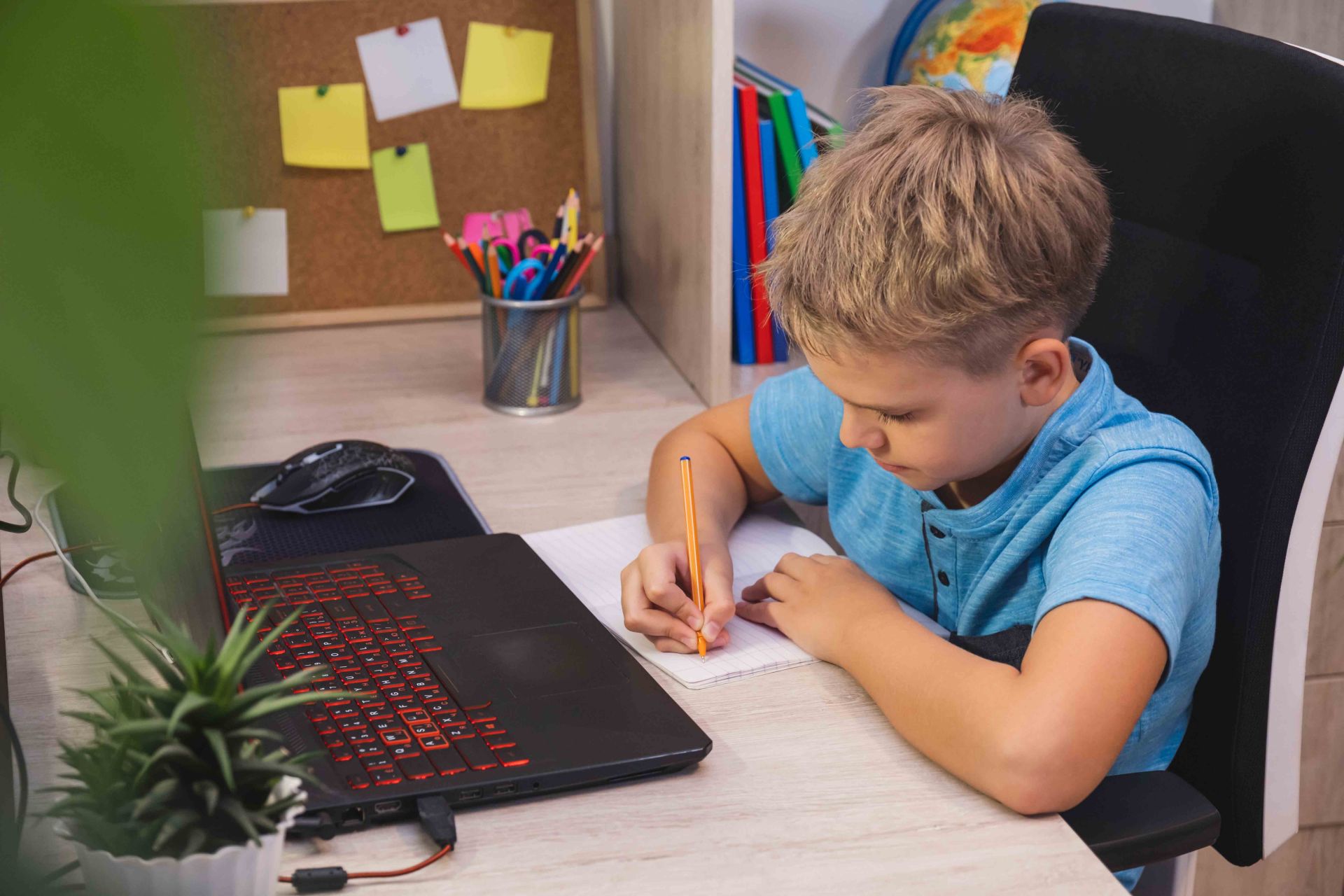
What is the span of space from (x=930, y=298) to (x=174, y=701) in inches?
18.2

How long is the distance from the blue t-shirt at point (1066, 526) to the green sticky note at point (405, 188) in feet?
2.12

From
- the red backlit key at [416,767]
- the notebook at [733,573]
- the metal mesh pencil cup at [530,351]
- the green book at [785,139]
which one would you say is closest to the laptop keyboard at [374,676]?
the red backlit key at [416,767]

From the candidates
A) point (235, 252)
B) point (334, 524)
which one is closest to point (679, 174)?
point (334, 524)

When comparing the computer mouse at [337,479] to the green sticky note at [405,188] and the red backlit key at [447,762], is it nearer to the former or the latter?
the red backlit key at [447,762]

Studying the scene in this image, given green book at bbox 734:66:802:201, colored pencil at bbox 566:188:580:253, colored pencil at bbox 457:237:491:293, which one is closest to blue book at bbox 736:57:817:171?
green book at bbox 734:66:802:201

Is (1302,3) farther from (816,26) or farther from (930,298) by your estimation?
(930,298)

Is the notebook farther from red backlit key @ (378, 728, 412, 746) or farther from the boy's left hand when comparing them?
red backlit key @ (378, 728, 412, 746)

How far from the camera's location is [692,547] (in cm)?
79

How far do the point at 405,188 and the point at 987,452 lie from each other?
34.8 inches

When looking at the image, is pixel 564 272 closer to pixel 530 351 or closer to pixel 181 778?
pixel 530 351

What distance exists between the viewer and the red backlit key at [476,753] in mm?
590

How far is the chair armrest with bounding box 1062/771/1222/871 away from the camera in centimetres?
61

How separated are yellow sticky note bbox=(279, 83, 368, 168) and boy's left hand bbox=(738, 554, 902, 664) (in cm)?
83

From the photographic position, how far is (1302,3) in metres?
1.27
